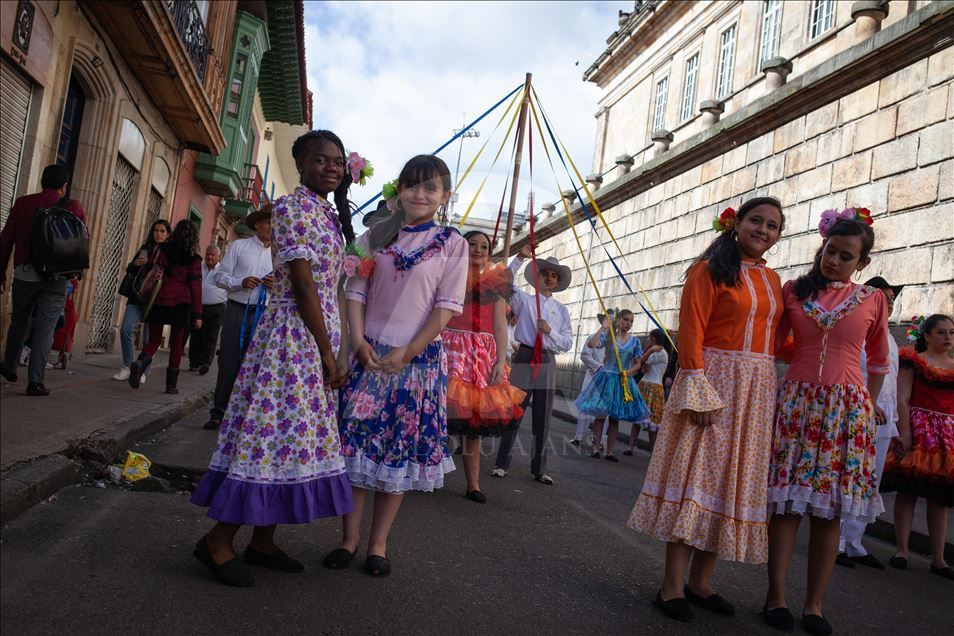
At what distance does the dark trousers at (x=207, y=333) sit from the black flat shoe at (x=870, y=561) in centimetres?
773

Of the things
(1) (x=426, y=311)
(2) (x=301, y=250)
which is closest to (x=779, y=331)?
(1) (x=426, y=311)

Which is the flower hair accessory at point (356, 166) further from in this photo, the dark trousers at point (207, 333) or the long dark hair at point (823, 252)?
the dark trousers at point (207, 333)

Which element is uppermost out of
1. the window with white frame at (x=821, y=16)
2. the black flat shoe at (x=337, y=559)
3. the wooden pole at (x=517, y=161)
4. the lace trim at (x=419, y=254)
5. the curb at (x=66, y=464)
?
the window with white frame at (x=821, y=16)

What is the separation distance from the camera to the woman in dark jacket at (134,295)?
8.74 metres

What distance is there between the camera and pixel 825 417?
12.4ft

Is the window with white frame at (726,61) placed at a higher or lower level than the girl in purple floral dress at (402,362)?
higher

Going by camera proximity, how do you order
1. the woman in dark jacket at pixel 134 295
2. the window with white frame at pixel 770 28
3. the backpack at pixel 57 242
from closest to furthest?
the backpack at pixel 57 242 < the woman in dark jacket at pixel 134 295 < the window with white frame at pixel 770 28

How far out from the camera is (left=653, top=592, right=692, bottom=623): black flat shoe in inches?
135

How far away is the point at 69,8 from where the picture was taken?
9.69m

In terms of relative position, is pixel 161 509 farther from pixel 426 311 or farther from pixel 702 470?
pixel 702 470

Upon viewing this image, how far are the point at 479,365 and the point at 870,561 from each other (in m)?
2.95

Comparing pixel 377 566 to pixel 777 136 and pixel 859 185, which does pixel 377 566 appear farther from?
pixel 777 136

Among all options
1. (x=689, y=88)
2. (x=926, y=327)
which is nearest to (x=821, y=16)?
(x=689, y=88)

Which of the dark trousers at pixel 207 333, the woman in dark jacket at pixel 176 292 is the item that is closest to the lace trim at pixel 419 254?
the woman in dark jacket at pixel 176 292
